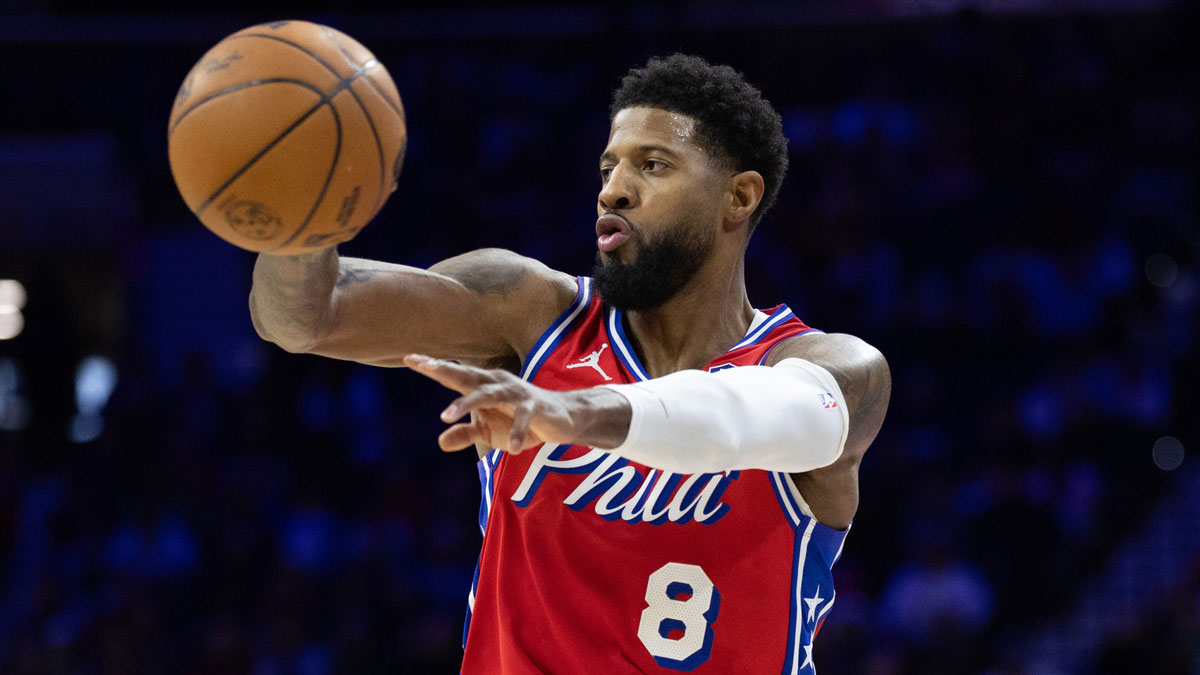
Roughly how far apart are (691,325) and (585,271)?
5.79 m

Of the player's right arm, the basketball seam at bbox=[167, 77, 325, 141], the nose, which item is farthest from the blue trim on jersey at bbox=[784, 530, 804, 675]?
the basketball seam at bbox=[167, 77, 325, 141]

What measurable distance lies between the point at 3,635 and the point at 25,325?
3.91m

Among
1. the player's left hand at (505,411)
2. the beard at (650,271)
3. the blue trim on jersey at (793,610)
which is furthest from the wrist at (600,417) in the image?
the blue trim on jersey at (793,610)

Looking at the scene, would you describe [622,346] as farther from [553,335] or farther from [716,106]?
[716,106]

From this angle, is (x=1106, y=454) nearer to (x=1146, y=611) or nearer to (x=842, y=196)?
(x=1146, y=611)

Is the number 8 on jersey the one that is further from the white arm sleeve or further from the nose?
the nose

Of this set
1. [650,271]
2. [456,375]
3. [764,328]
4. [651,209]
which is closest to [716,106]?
[651,209]

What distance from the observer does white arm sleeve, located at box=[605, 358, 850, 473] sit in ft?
8.88

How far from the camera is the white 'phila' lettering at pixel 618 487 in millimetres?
3508

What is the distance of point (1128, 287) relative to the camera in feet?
32.2

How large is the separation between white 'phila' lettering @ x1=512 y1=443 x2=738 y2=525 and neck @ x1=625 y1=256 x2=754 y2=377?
1.48 ft

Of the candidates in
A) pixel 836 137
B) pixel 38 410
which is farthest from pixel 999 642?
pixel 38 410

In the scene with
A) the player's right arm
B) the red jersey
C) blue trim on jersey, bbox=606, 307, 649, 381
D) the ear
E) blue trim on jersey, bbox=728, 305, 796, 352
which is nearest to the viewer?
Result: the player's right arm

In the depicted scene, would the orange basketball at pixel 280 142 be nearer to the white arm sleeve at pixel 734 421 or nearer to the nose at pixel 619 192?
the white arm sleeve at pixel 734 421
